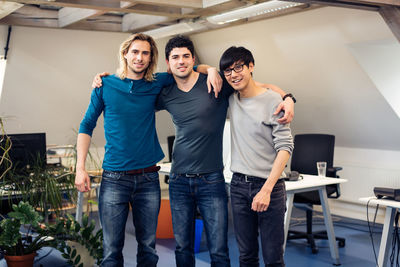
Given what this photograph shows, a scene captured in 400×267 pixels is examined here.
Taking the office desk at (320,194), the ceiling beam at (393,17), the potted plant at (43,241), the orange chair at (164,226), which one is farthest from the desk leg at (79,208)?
the ceiling beam at (393,17)

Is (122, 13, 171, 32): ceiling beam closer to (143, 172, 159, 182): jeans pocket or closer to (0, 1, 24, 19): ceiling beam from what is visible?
(0, 1, 24, 19): ceiling beam

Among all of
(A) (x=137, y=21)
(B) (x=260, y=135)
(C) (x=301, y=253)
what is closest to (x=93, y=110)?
(B) (x=260, y=135)

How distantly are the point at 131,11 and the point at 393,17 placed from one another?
2384 mm

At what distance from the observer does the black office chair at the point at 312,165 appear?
491 centimetres

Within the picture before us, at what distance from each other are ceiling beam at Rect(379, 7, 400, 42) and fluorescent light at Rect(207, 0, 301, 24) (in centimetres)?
70

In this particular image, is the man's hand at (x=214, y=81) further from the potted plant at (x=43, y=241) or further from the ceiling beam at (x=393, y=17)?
the ceiling beam at (x=393, y=17)

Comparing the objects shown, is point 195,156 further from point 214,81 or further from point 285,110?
point 285,110

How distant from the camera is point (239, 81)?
266 centimetres

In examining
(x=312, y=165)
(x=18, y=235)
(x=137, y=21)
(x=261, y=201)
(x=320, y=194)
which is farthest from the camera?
(x=137, y=21)

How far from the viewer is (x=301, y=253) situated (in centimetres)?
475

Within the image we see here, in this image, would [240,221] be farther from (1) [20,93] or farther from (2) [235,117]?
(1) [20,93]

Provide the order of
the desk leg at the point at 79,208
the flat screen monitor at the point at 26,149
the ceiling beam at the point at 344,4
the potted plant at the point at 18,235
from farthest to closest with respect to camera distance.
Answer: the desk leg at the point at 79,208, the flat screen monitor at the point at 26,149, the ceiling beam at the point at 344,4, the potted plant at the point at 18,235

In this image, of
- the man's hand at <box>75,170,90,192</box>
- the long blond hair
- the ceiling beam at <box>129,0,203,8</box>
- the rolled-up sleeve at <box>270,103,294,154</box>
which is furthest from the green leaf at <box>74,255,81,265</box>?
the ceiling beam at <box>129,0,203,8</box>

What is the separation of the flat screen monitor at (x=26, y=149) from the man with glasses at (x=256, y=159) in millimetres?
2265
